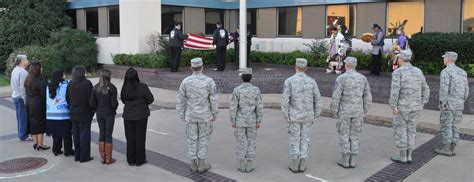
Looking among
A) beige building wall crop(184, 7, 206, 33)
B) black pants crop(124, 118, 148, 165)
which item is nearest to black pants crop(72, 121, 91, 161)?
black pants crop(124, 118, 148, 165)

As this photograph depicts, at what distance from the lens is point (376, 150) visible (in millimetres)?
7875

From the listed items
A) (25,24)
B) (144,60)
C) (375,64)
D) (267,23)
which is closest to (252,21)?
(267,23)

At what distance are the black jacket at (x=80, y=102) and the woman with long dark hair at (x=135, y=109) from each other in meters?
0.64

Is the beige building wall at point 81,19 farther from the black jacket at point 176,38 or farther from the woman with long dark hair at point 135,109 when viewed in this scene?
the woman with long dark hair at point 135,109

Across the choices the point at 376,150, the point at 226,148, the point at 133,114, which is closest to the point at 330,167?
the point at 376,150

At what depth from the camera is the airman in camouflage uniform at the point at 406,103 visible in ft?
23.1

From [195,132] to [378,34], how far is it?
30.3ft

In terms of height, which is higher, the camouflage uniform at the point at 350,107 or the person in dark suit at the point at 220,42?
the person in dark suit at the point at 220,42

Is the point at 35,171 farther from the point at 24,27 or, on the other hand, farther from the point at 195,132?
the point at 24,27

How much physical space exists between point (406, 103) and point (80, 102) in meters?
5.09

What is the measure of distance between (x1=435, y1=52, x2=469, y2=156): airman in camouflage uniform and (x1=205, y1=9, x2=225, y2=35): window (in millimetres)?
14444

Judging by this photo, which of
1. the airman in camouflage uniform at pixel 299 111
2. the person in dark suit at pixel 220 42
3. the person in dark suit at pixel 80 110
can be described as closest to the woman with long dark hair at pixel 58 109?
the person in dark suit at pixel 80 110

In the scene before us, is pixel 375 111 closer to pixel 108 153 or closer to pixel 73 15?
pixel 108 153

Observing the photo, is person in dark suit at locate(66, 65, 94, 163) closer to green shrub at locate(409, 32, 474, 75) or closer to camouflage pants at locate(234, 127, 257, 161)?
camouflage pants at locate(234, 127, 257, 161)
